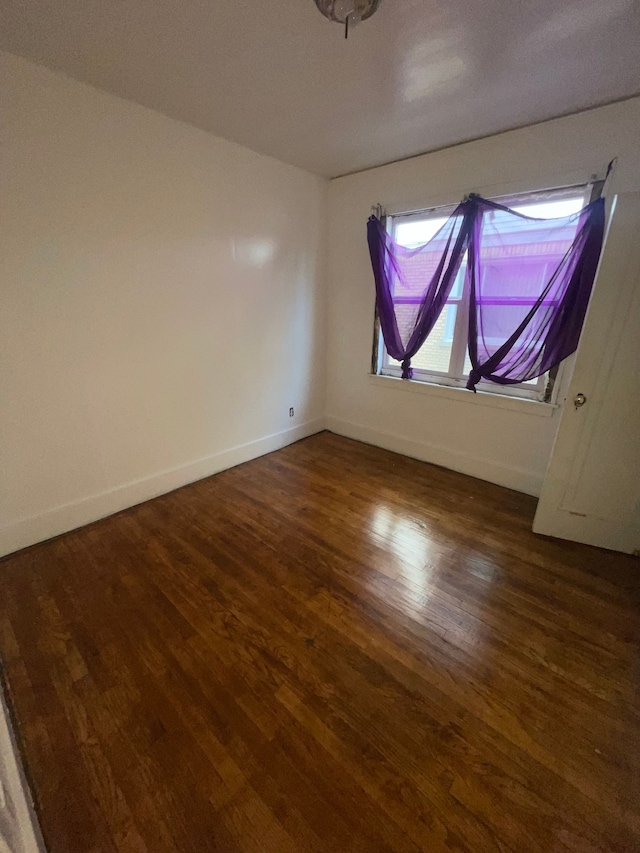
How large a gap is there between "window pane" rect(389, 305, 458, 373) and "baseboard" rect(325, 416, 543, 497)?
731 millimetres

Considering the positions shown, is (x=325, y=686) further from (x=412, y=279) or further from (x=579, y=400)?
(x=412, y=279)

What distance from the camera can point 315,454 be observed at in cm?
348

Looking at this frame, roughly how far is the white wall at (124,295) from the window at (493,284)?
106 centimetres

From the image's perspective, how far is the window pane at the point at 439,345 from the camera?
2939mm

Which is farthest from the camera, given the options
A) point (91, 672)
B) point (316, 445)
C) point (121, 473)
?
point (316, 445)

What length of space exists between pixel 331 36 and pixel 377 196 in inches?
65.4

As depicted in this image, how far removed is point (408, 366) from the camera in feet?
10.6

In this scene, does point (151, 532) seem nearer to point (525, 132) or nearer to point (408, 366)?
point (408, 366)

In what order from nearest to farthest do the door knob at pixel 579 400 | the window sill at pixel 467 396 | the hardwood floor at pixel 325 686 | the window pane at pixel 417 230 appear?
1. the hardwood floor at pixel 325 686
2. the door knob at pixel 579 400
3. the window sill at pixel 467 396
4. the window pane at pixel 417 230

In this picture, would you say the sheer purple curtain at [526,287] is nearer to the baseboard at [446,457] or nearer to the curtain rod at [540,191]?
the curtain rod at [540,191]

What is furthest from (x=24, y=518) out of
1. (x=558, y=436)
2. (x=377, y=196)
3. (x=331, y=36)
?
(x=377, y=196)

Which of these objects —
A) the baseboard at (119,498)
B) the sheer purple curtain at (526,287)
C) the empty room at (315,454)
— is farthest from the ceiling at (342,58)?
the baseboard at (119,498)

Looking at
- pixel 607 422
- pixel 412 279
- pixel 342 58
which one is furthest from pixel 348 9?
pixel 607 422

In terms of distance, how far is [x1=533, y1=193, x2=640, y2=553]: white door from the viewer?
1814 mm
